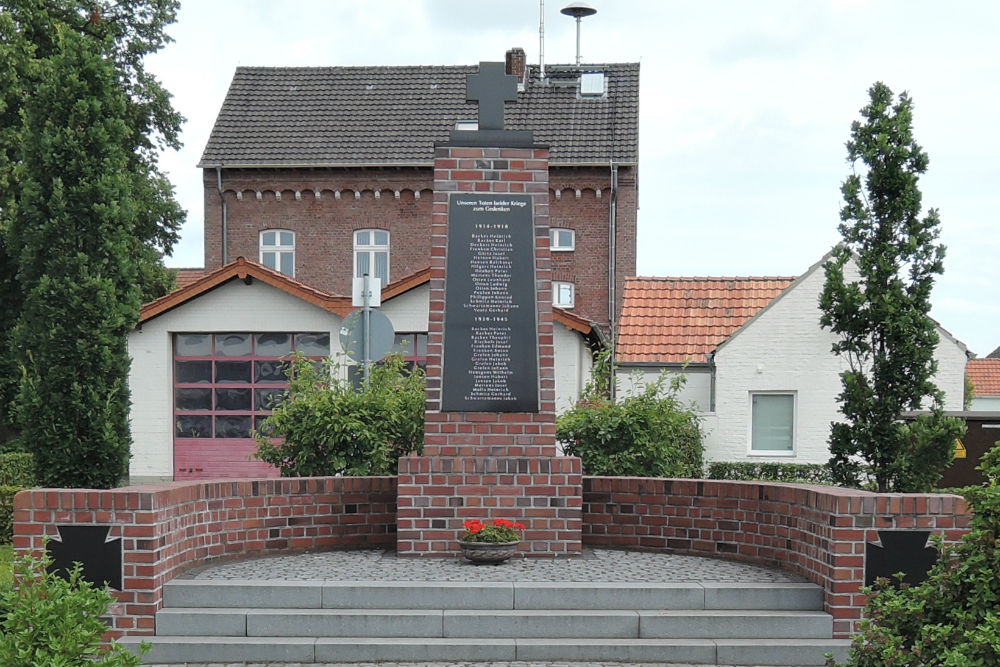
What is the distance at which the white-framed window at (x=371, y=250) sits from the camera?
3350 cm

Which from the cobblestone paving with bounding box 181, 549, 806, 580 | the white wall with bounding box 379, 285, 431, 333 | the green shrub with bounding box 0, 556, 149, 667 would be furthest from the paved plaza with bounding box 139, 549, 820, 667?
the white wall with bounding box 379, 285, 431, 333

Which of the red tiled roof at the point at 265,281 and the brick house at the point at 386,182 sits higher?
the brick house at the point at 386,182

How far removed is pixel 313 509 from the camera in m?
9.51

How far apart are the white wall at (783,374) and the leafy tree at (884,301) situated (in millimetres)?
7469

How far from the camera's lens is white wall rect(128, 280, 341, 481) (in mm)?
24922

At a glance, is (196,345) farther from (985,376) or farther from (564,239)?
(985,376)

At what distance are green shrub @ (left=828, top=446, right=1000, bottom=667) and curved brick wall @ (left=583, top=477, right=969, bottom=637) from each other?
138cm

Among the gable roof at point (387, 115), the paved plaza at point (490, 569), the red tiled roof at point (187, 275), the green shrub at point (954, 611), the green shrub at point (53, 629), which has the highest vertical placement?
the gable roof at point (387, 115)

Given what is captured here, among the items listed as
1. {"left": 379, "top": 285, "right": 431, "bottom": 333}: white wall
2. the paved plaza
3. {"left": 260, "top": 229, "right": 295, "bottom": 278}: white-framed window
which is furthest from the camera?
{"left": 260, "top": 229, "right": 295, "bottom": 278}: white-framed window

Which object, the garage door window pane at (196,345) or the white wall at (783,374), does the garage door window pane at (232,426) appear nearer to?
the garage door window pane at (196,345)

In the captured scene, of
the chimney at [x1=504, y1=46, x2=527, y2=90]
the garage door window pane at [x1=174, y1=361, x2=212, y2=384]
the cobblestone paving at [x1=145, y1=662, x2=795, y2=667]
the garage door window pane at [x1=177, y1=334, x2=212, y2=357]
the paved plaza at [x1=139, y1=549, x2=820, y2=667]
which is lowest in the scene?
the cobblestone paving at [x1=145, y1=662, x2=795, y2=667]

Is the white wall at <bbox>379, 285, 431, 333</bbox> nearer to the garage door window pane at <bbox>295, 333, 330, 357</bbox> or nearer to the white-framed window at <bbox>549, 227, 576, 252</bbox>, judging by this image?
the garage door window pane at <bbox>295, 333, 330, 357</bbox>

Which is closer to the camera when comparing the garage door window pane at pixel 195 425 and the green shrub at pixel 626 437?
the green shrub at pixel 626 437

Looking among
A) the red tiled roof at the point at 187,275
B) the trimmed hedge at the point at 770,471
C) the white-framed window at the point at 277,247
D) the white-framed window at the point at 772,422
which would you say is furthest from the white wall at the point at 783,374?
the red tiled roof at the point at 187,275
